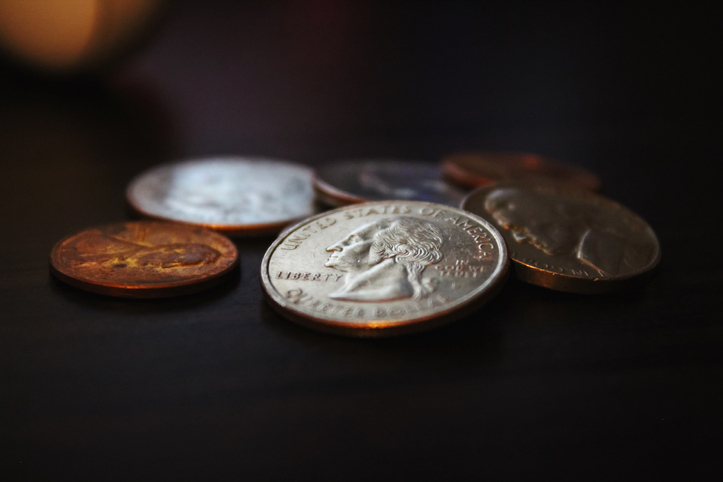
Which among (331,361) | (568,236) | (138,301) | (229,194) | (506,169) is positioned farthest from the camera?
(506,169)

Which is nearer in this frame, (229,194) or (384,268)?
(384,268)

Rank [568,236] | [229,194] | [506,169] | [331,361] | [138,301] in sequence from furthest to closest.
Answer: [506,169] → [229,194] → [568,236] → [138,301] → [331,361]

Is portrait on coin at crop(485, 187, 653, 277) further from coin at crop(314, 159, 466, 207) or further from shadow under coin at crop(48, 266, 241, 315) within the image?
shadow under coin at crop(48, 266, 241, 315)

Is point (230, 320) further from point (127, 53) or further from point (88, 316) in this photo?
point (127, 53)

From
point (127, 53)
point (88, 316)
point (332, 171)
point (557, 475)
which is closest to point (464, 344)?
point (557, 475)

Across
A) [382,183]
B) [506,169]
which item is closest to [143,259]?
[382,183]

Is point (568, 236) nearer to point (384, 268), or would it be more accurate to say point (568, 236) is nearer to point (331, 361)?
point (384, 268)
